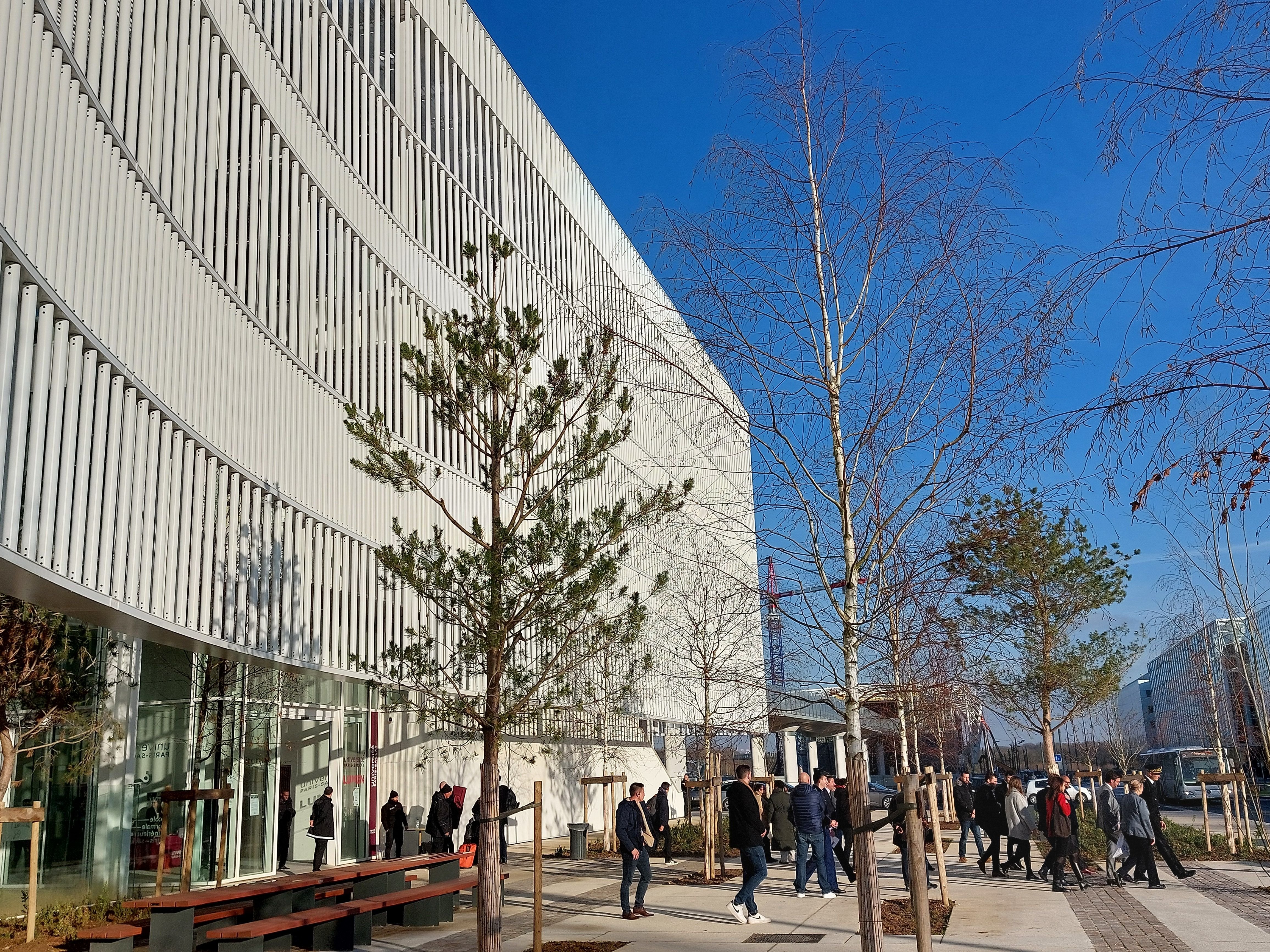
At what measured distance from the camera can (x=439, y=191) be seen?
24.4 meters

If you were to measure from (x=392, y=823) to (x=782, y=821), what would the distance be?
8.43m

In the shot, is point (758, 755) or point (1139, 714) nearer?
point (758, 755)

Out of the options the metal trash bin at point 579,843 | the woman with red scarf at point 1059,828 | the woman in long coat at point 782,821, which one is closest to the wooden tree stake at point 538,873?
the woman in long coat at point 782,821

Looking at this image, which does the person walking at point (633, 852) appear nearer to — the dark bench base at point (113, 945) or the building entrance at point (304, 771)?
the dark bench base at point (113, 945)

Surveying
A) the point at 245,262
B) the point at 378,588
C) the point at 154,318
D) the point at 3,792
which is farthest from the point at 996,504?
the point at 3,792

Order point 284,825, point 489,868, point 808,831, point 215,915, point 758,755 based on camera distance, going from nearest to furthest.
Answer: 1. point 489,868
2. point 215,915
3. point 808,831
4. point 284,825
5. point 758,755

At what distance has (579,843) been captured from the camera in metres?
23.4

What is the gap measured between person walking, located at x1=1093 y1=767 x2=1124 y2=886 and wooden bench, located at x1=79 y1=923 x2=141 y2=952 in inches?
519

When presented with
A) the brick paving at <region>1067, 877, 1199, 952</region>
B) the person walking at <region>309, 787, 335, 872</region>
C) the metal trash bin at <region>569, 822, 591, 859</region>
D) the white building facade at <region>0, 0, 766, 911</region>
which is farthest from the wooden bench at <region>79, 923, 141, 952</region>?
the metal trash bin at <region>569, 822, 591, 859</region>

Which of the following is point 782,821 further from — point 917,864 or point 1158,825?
point 917,864

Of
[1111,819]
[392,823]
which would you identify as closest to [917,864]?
[1111,819]

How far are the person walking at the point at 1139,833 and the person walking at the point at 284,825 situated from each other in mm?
14646

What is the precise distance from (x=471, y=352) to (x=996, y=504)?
17.0 metres

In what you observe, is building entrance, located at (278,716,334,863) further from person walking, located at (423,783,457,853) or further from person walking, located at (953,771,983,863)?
person walking, located at (953,771,983,863)
